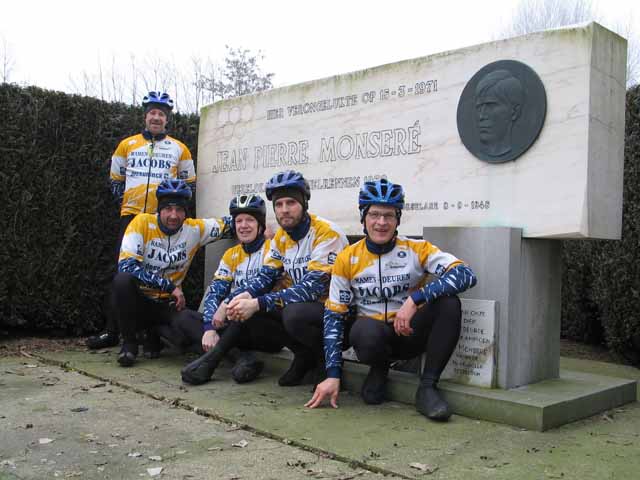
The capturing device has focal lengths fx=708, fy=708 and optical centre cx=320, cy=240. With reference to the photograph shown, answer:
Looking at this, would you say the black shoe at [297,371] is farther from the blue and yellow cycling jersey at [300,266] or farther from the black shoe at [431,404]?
the black shoe at [431,404]

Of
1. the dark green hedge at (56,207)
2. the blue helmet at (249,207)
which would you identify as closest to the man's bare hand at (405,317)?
the blue helmet at (249,207)

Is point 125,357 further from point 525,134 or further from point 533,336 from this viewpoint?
point 525,134

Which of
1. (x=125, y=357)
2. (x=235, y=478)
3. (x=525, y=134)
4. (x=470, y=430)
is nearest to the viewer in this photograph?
(x=235, y=478)

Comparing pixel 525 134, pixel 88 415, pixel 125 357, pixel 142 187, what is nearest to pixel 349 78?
pixel 525 134

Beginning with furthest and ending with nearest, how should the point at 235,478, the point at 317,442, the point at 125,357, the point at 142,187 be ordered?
the point at 142,187 → the point at 125,357 → the point at 317,442 → the point at 235,478

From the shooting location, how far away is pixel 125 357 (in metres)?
5.18

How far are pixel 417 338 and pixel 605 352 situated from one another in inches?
122

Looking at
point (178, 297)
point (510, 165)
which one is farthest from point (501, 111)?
point (178, 297)

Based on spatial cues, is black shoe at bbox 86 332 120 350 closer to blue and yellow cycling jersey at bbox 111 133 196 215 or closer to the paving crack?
the paving crack

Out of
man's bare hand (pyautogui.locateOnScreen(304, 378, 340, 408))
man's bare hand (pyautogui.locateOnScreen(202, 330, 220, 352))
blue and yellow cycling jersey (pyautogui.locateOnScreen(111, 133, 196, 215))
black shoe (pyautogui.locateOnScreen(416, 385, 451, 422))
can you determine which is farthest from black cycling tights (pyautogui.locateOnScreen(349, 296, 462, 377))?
blue and yellow cycling jersey (pyautogui.locateOnScreen(111, 133, 196, 215))

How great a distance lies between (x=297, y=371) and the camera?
4629mm

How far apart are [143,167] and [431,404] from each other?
343cm

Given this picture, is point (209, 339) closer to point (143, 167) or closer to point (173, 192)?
point (173, 192)

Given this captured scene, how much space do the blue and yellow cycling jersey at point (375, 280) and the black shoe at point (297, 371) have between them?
63 cm
